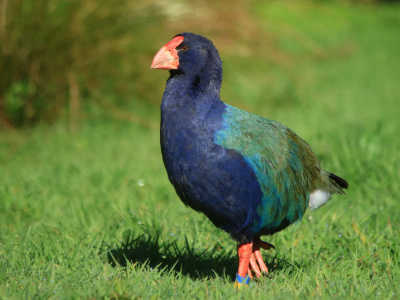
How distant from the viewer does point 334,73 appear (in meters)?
8.20

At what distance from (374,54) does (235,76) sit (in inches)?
180

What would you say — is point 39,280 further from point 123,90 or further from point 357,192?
point 123,90

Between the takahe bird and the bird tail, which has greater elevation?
the takahe bird

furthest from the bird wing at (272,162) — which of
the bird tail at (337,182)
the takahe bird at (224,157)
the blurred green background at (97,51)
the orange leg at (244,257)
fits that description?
the blurred green background at (97,51)

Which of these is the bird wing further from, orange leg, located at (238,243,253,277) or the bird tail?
the bird tail

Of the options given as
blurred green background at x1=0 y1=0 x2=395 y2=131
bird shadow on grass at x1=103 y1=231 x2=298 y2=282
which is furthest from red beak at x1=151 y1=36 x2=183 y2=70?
blurred green background at x1=0 y1=0 x2=395 y2=131

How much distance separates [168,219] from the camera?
306 cm

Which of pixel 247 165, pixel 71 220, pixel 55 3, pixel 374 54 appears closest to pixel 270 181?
pixel 247 165

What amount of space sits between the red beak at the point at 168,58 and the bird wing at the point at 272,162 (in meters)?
0.35

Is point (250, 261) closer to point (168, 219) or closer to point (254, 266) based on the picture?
point (254, 266)

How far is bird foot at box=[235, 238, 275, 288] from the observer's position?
2.29 m

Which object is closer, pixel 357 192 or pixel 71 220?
pixel 71 220

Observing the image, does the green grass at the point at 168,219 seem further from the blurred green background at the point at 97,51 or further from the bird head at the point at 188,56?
the bird head at the point at 188,56

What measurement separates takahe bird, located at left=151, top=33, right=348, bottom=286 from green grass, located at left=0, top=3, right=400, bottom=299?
0.28 metres
